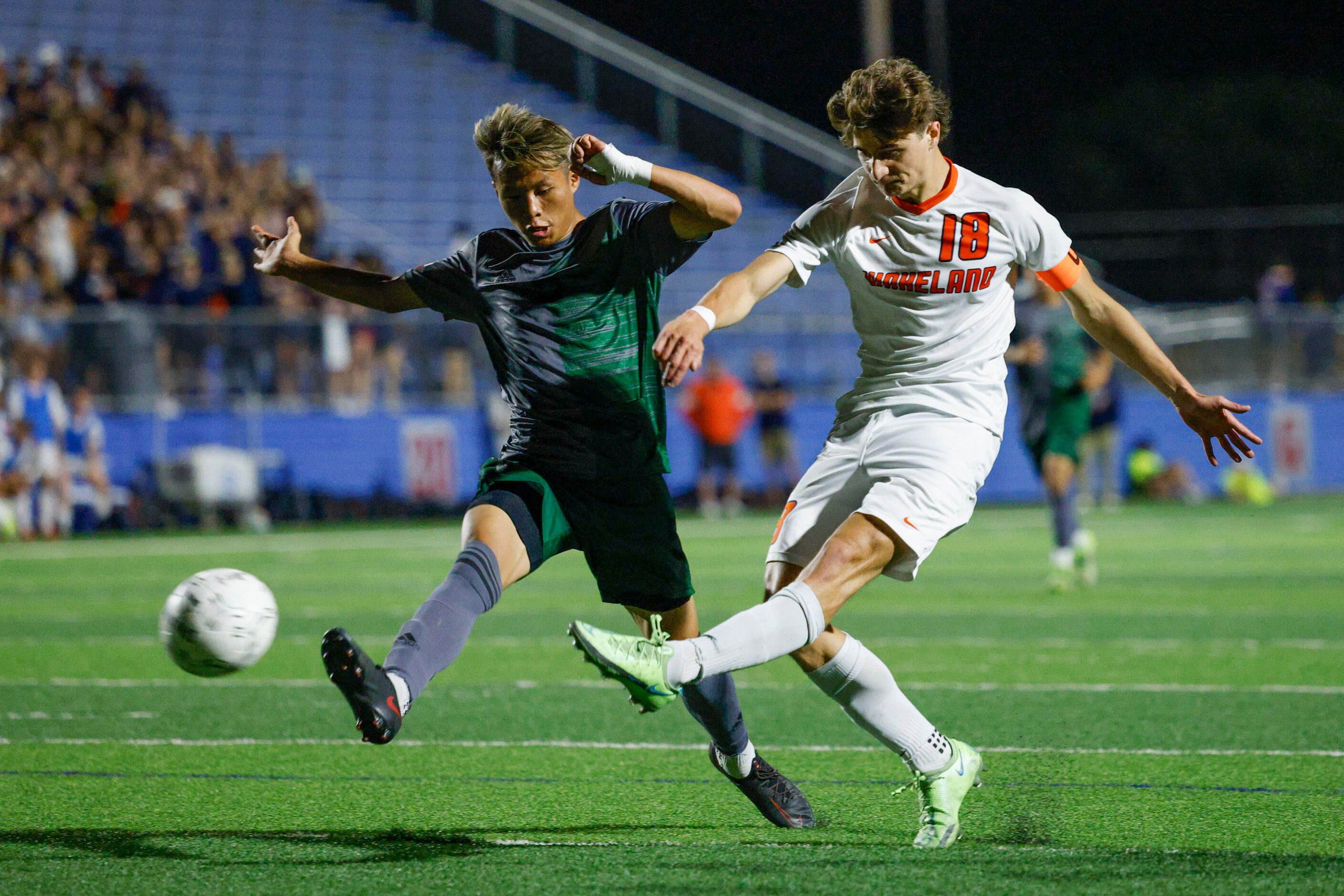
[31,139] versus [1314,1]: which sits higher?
[1314,1]

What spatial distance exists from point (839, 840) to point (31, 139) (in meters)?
20.3

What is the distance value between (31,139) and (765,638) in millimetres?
20527

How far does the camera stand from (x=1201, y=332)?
23922 millimetres

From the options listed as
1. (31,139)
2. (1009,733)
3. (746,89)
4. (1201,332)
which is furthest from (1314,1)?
(1009,733)

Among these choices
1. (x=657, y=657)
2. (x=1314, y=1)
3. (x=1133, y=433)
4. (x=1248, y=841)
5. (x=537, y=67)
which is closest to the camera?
(x=657, y=657)

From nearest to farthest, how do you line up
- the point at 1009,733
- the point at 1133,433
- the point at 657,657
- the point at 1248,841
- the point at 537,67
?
the point at 657,657 → the point at 1248,841 → the point at 1009,733 → the point at 1133,433 → the point at 537,67

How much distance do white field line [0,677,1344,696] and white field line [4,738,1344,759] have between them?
1.14 meters

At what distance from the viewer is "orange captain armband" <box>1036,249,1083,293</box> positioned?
4691 millimetres

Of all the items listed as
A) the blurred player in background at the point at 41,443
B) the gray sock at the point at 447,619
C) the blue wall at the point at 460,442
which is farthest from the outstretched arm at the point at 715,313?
the blurred player in background at the point at 41,443

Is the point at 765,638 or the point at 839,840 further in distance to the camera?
the point at 839,840

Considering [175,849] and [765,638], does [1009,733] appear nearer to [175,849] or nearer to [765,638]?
[765,638]

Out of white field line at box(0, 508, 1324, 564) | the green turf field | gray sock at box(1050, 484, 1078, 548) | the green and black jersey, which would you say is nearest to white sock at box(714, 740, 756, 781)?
the green turf field

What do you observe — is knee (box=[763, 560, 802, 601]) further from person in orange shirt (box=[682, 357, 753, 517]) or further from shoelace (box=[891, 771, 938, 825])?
person in orange shirt (box=[682, 357, 753, 517])

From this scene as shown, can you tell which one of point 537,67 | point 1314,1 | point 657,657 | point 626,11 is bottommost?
point 657,657
